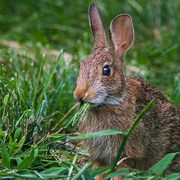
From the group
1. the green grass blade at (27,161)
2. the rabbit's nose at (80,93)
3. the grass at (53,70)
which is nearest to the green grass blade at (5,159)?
the grass at (53,70)

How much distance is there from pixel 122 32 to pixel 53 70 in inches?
33.4

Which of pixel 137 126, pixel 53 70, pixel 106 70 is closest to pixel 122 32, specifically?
pixel 106 70

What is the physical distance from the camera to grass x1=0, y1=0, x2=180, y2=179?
3484 millimetres

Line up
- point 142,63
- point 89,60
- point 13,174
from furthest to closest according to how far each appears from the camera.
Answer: point 142,63 < point 89,60 < point 13,174

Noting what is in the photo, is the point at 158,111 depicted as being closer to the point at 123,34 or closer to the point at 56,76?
the point at 123,34

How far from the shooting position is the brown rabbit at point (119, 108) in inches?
145

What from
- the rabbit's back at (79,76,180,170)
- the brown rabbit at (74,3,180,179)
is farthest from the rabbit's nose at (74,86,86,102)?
the rabbit's back at (79,76,180,170)

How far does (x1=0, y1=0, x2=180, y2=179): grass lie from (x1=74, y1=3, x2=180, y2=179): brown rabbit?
310 millimetres

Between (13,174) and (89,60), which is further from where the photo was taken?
(89,60)

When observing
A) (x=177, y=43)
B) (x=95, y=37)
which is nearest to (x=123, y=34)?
(x=95, y=37)

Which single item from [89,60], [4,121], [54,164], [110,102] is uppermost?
[89,60]

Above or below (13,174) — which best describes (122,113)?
above

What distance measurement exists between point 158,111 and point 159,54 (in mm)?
2555

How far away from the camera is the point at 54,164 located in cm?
366
